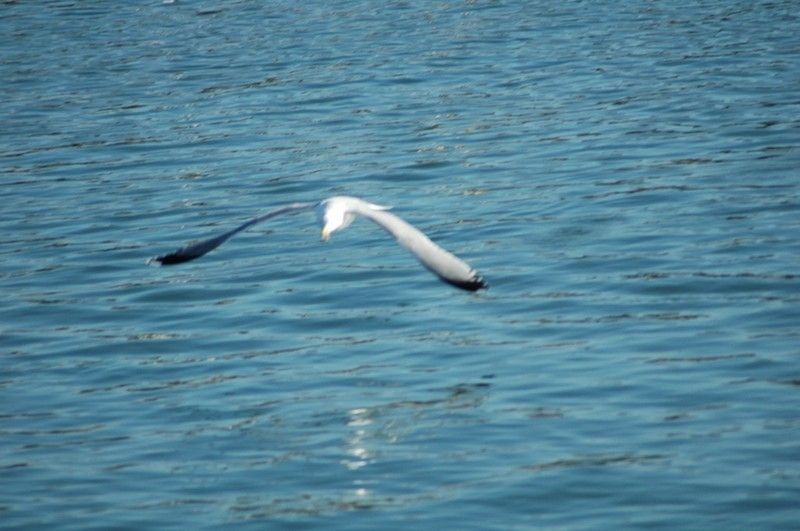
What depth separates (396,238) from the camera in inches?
356

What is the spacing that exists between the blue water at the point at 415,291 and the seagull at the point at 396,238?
0.55 meters

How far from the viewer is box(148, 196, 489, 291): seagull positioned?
8.77 m

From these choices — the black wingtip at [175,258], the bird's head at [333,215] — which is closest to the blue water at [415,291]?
the black wingtip at [175,258]

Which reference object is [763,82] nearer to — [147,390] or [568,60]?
[568,60]

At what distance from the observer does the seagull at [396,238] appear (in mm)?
8773

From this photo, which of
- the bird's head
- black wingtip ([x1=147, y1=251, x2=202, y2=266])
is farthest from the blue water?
the bird's head

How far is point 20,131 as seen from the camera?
1683 centimetres

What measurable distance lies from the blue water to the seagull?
21.7 inches

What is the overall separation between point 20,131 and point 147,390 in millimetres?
8446

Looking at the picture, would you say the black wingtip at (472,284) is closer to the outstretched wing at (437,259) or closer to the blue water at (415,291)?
the outstretched wing at (437,259)

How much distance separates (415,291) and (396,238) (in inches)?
64.2

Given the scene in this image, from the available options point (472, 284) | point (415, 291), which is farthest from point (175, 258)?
point (472, 284)

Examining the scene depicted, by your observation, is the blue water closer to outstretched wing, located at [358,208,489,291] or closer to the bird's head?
outstretched wing, located at [358,208,489,291]

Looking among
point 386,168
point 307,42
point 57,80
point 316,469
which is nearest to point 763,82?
point 386,168
